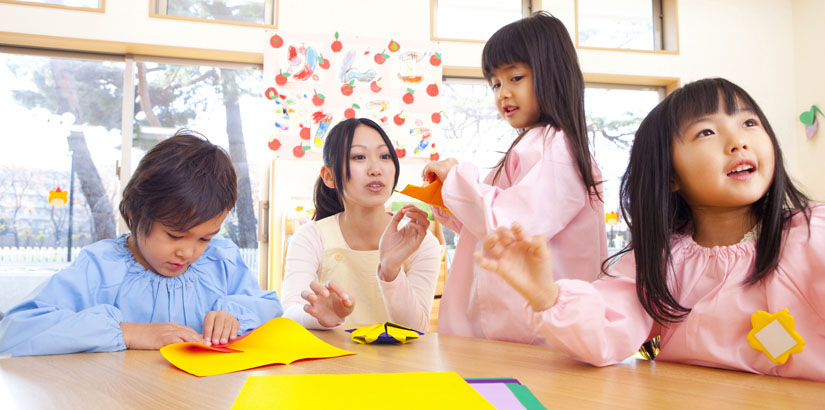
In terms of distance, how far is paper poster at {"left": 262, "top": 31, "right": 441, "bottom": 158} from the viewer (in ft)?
10.6

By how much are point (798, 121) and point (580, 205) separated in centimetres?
376

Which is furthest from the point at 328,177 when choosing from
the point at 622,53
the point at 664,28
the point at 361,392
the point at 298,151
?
the point at 664,28

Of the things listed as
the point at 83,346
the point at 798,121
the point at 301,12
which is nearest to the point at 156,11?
the point at 301,12

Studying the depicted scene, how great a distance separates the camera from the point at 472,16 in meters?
3.62

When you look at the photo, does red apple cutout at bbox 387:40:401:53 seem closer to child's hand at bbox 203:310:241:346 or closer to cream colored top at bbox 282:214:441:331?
cream colored top at bbox 282:214:441:331

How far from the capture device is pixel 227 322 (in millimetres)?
896

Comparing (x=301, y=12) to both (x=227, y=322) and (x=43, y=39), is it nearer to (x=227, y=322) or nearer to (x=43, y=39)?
(x=43, y=39)

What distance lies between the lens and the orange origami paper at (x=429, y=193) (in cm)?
93

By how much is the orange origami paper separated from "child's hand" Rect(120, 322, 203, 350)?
0.40m

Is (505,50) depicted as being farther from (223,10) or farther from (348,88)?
(223,10)

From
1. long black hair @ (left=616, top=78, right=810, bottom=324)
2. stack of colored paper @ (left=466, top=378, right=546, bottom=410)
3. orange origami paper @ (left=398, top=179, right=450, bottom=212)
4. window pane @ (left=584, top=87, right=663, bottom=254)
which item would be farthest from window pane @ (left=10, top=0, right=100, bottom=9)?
stack of colored paper @ (left=466, top=378, right=546, bottom=410)

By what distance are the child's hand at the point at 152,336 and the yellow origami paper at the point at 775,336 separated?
745 mm

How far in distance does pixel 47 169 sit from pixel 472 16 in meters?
2.70

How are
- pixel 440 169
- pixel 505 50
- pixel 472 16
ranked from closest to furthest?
pixel 440 169 < pixel 505 50 < pixel 472 16
